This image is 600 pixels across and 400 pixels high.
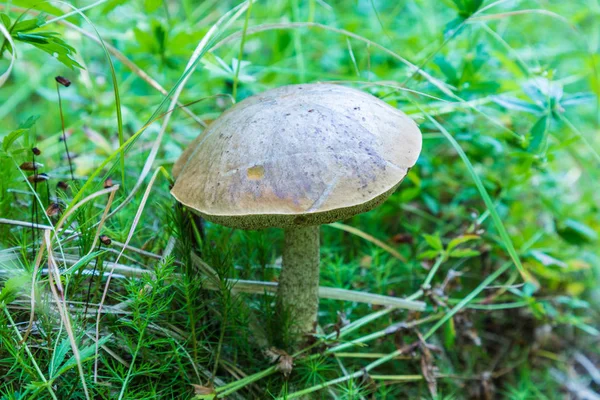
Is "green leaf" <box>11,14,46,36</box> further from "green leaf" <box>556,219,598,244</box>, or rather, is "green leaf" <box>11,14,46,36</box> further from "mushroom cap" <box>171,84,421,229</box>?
"green leaf" <box>556,219,598,244</box>

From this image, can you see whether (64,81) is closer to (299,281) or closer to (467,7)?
(299,281)

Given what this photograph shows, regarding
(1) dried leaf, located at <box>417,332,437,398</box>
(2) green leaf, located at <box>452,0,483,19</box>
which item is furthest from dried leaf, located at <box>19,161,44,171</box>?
(2) green leaf, located at <box>452,0,483,19</box>

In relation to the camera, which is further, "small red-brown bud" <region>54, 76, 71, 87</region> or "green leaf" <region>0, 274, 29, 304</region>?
"small red-brown bud" <region>54, 76, 71, 87</region>

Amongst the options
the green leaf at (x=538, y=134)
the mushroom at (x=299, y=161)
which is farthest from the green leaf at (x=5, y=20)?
the green leaf at (x=538, y=134)

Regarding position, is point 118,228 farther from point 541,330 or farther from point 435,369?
point 541,330

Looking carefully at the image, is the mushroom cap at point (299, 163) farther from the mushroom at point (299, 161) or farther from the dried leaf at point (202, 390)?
the dried leaf at point (202, 390)
